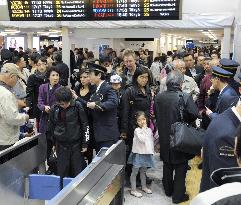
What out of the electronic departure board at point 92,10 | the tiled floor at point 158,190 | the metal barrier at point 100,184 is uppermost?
the electronic departure board at point 92,10

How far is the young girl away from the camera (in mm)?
5043

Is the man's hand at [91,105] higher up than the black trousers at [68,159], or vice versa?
the man's hand at [91,105]

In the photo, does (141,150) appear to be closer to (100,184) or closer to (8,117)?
(8,117)

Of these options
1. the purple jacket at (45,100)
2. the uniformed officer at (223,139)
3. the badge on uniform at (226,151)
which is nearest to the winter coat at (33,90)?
the purple jacket at (45,100)

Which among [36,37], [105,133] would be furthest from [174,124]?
[36,37]

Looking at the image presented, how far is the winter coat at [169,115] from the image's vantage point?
4723 millimetres

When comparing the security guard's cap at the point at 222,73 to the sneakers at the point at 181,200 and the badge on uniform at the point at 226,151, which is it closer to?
the sneakers at the point at 181,200

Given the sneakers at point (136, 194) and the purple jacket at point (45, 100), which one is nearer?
the sneakers at point (136, 194)

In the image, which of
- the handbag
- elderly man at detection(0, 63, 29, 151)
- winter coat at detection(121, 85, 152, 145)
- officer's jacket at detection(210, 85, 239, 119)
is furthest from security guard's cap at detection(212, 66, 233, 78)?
elderly man at detection(0, 63, 29, 151)

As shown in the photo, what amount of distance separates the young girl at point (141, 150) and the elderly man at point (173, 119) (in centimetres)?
17

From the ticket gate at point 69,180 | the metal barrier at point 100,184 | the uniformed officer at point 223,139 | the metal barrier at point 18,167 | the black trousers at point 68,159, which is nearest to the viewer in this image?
the metal barrier at point 100,184

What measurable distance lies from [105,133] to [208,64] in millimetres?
2835

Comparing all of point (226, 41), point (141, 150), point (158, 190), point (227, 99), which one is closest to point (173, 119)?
point (141, 150)

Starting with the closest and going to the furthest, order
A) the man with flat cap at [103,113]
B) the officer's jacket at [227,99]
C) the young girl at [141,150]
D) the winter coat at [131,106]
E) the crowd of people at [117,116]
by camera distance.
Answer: the officer's jacket at [227,99] → the crowd of people at [117,116] → the man with flat cap at [103,113] → the young girl at [141,150] → the winter coat at [131,106]
